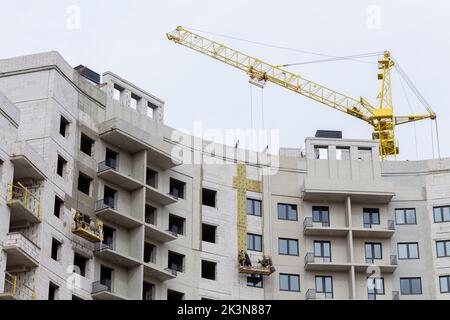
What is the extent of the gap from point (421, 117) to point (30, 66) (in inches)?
2522

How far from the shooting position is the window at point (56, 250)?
229 ft

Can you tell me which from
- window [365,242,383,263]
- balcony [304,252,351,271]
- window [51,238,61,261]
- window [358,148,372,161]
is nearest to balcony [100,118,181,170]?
window [51,238,61,261]

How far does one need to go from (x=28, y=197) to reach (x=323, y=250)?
3313 cm

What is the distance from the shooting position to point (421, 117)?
123 metres

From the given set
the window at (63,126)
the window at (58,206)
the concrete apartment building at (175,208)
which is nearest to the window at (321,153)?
the concrete apartment building at (175,208)

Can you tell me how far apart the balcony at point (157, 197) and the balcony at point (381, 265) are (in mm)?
19124

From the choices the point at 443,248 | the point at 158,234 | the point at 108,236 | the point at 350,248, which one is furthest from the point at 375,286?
the point at 108,236

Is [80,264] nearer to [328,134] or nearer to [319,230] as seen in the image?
[319,230]

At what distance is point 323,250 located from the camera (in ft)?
294

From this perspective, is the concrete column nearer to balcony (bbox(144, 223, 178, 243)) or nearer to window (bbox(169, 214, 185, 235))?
window (bbox(169, 214, 185, 235))

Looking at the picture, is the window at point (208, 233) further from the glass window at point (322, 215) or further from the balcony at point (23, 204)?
the balcony at point (23, 204)

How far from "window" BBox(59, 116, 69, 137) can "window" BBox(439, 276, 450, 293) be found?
38.5 metres
